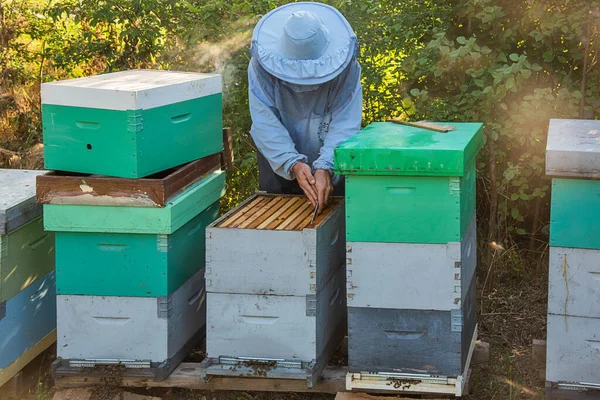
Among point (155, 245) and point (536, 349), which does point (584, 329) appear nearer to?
point (536, 349)

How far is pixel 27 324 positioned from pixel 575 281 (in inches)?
79.7

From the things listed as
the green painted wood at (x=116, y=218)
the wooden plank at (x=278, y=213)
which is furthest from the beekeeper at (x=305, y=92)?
the green painted wood at (x=116, y=218)

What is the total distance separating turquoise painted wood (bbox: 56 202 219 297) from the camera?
3.06 m

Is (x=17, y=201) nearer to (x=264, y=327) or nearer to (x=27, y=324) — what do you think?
(x=27, y=324)

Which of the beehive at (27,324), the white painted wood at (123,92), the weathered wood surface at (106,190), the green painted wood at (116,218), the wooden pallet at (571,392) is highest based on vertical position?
the white painted wood at (123,92)

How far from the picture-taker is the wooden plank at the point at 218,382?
3.08m

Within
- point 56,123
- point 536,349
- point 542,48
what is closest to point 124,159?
point 56,123

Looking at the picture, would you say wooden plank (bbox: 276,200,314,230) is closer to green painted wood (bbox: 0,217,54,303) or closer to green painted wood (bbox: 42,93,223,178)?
green painted wood (bbox: 42,93,223,178)

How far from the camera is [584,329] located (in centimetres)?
281

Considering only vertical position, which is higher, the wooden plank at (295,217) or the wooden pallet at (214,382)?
the wooden plank at (295,217)

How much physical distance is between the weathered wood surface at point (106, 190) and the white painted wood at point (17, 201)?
0.38 feet

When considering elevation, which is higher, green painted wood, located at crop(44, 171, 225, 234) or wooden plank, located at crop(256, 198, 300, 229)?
green painted wood, located at crop(44, 171, 225, 234)

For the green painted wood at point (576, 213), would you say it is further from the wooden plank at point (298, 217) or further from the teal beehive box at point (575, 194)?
the wooden plank at point (298, 217)

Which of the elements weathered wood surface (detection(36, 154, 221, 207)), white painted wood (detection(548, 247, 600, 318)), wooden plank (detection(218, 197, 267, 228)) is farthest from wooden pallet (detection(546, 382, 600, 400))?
weathered wood surface (detection(36, 154, 221, 207))
